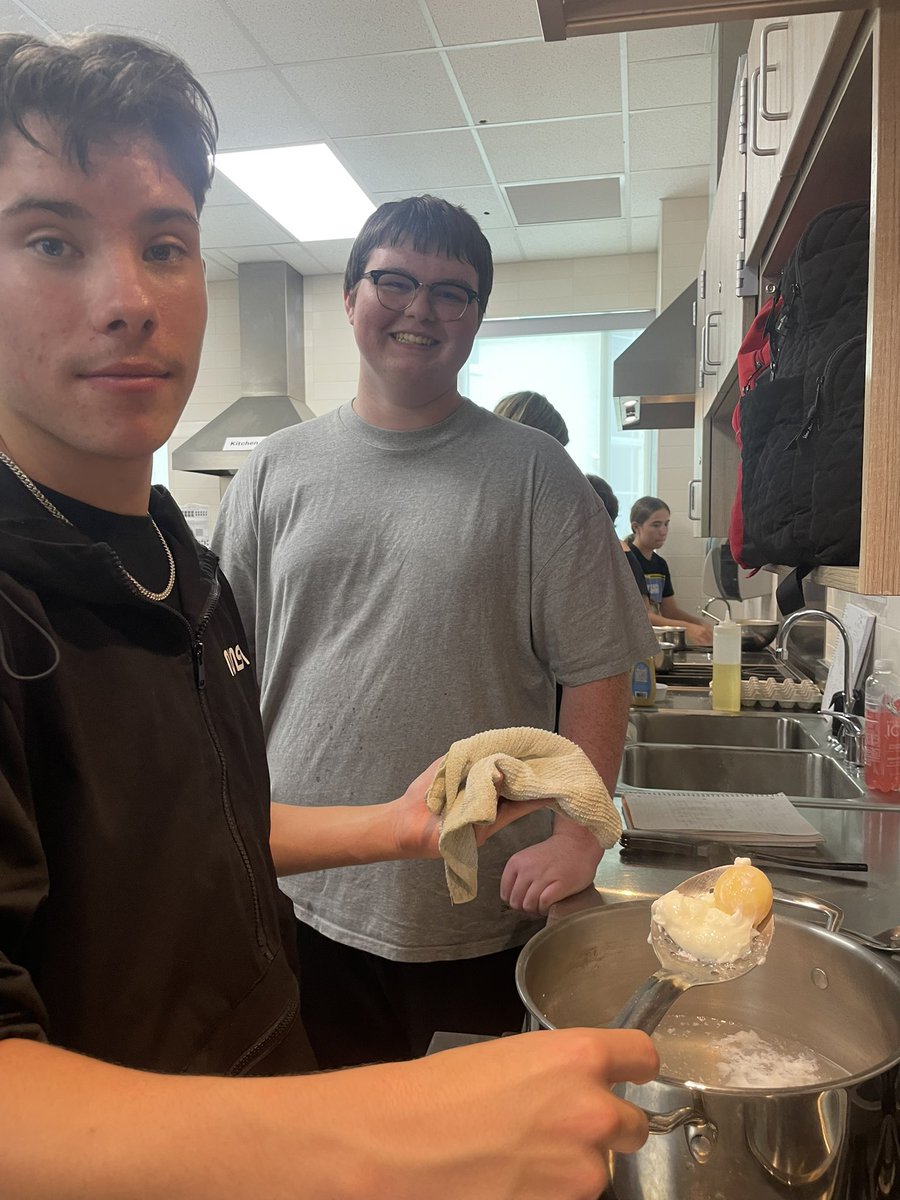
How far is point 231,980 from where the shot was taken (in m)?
0.76

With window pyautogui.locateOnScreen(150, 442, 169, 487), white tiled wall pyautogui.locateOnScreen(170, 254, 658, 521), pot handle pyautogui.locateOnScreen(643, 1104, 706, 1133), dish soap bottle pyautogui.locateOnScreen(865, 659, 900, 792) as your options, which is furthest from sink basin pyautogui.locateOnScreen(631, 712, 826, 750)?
window pyautogui.locateOnScreen(150, 442, 169, 487)

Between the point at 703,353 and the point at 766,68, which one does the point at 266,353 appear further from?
the point at 766,68

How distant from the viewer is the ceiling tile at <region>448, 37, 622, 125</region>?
9.43 feet

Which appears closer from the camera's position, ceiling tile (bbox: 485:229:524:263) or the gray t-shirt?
the gray t-shirt

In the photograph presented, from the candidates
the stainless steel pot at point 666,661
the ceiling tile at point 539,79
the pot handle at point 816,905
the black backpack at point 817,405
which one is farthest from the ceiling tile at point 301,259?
the pot handle at point 816,905

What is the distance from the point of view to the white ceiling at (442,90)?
272 centimetres

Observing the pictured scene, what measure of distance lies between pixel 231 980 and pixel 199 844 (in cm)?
14

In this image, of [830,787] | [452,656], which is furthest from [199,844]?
[830,787]

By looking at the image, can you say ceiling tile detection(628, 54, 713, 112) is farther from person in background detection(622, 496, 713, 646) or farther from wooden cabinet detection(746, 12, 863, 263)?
person in background detection(622, 496, 713, 646)

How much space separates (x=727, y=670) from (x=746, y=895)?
61.7 inches

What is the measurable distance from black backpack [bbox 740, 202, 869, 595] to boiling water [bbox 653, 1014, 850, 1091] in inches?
21.0

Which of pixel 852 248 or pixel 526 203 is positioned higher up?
pixel 526 203

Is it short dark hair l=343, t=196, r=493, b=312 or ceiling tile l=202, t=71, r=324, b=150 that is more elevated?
ceiling tile l=202, t=71, r=324, b=150

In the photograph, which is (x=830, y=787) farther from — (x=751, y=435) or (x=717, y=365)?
(x=717, y=365)
